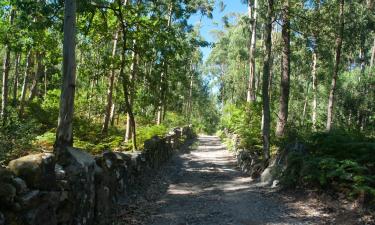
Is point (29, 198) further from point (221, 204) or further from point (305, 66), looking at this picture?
point (305, 66)

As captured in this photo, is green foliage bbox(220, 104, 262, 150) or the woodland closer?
the woodland

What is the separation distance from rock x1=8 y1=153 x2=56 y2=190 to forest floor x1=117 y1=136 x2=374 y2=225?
10.1ft

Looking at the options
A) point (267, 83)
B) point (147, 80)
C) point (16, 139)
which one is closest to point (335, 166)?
point (267, 83)

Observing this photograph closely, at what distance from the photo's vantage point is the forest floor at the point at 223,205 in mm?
7586

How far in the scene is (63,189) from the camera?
5.05 m

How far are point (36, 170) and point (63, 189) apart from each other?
823 mm

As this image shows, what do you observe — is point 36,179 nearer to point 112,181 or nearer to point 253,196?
point 112,181

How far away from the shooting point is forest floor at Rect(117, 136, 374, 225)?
759cm

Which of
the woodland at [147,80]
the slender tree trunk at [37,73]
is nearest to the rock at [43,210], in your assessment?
the woodland at [147,80]

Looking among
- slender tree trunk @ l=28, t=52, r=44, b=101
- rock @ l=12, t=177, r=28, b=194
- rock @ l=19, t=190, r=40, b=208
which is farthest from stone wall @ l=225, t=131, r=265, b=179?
slender tree trunk @ l=28, t=52, r=44, b=101

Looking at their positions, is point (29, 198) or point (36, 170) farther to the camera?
point (36, 170)

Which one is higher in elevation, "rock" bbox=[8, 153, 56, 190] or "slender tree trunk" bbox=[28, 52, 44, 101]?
"slender tree trunk" bbox=[28, 52, 44, 101]

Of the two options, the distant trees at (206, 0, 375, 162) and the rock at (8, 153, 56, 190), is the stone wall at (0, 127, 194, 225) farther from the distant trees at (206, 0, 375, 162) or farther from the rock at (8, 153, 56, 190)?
the distant trees at (206, 0, 375, 162)

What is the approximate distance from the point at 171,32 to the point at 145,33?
86 cm
